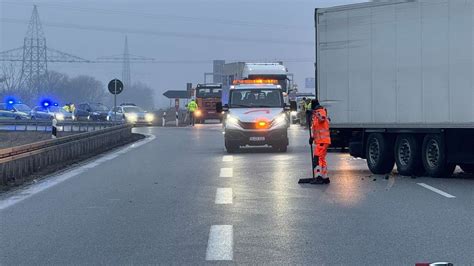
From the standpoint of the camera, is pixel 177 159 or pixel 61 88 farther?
pixel 61 88

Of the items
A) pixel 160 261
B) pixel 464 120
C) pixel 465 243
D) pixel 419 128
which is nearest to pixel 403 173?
pixel 419 128

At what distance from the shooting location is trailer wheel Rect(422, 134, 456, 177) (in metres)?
16.6

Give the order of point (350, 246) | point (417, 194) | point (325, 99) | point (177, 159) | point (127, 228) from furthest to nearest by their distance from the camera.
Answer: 1. point (177, 159)
2. point (325, 99)
3. point (417, 194)
4. point (127, 228)
5. point (350, 246)

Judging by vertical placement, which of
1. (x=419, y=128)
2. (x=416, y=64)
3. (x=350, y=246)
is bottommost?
(x=350, y=246)

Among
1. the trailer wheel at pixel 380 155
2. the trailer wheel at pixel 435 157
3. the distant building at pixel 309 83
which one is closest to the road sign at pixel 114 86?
the trailer wheel at pixel 380 155

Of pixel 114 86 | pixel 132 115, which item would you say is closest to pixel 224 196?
pixel 114 86

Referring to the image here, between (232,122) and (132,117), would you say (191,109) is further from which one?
(232,122)

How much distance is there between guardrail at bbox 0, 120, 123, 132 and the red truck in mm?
14684

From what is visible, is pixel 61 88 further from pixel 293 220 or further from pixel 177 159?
pixel 293 220

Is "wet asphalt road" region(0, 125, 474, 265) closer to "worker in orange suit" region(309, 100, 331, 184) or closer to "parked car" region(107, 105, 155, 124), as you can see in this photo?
"worker in orange suit" region(309, 100, 331, 184)

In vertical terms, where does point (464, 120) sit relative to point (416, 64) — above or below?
below

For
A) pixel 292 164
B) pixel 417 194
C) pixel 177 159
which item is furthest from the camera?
pixel 177 159

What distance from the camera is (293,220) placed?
1112 centimetres

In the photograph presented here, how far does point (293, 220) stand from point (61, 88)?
133 meters
